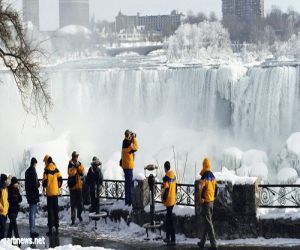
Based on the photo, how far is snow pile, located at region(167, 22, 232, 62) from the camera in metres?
91.0

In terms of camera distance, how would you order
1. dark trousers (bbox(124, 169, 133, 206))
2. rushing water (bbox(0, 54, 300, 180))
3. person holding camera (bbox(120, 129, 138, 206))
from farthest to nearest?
1. rushing water (bbox(0, 54, 300, 180))
2. dark trousers (bbox(124, 169, 133, 206))
3. person holding camera (bbox(120, 129, 138, 206))

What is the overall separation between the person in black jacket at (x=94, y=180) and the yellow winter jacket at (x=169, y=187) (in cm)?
210

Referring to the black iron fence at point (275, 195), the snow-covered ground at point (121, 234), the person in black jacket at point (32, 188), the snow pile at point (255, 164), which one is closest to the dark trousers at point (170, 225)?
the snow-covered ground at point (121, 234)

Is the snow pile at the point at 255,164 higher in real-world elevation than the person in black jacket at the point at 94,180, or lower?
lower

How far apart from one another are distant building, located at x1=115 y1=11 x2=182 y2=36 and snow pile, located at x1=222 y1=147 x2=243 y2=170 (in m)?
136

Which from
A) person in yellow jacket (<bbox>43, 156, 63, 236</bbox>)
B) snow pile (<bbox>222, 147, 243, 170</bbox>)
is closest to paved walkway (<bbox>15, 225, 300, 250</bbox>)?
person in yellow jacket (<bbox>43, 156, 63, 236</bbox>)

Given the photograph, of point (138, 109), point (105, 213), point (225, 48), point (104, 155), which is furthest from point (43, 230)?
point (225, 48)

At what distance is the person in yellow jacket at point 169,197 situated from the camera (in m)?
11.1

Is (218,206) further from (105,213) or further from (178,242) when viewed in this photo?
(105,213)

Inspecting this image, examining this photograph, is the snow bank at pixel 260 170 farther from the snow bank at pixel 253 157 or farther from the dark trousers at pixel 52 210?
the dark trousers at pixel 52 210

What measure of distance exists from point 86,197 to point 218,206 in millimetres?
3543

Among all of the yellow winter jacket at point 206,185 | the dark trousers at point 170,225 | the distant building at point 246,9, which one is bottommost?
the dark trousers at point 170,225

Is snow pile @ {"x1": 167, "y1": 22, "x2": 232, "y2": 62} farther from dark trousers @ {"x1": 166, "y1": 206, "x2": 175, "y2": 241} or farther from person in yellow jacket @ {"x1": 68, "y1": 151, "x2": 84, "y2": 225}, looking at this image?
dark trousers @ {"x1": 166, "y1": 206, "x2": 175, "y2": 241}

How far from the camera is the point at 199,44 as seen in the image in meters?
98.9
